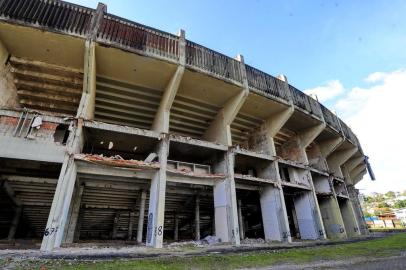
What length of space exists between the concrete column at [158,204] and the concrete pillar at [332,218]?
1422cm

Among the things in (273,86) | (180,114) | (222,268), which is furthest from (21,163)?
(273,86)

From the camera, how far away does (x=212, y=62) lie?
13.2 metres

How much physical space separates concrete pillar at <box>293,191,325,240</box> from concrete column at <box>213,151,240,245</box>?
7.08m

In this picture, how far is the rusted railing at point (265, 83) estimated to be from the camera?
14.6m

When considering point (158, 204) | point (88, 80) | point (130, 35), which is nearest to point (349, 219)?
point (158, 204)

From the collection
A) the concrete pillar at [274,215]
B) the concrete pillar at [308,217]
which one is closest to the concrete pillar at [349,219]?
the concrete pillar at [308,217]

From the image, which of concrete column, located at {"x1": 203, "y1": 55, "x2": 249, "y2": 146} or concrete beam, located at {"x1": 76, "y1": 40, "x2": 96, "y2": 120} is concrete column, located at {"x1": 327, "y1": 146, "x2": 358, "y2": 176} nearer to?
concrete column, located at {"x1": 203, "y1": 55, "x2": 249, "y2": 146}

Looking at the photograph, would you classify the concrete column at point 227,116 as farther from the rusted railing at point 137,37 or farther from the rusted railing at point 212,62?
the rusted railing at point 137,37

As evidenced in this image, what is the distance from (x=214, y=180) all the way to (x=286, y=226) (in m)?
5.04

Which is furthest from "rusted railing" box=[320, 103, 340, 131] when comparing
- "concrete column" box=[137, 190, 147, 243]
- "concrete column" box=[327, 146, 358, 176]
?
"concrete column" box=[137, 190, 147, 243]

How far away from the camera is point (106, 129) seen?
1068 centimetres

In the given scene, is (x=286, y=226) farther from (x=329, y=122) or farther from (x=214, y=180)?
(x=329, y=122)

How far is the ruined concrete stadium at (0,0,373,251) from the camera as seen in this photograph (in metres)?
9.77

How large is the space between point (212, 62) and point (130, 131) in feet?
19.7
